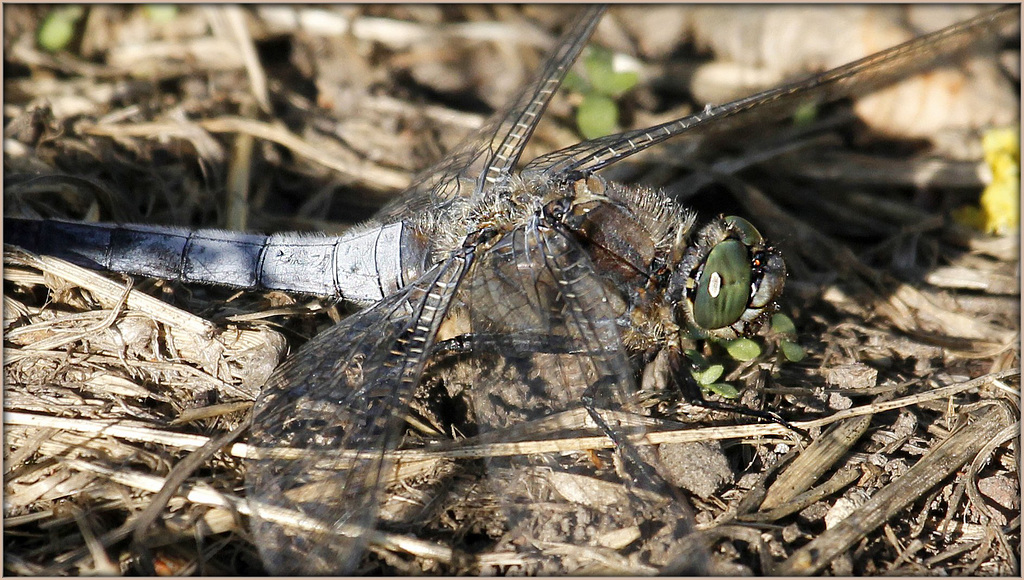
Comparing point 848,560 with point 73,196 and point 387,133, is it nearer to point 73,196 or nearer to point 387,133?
point 387,133

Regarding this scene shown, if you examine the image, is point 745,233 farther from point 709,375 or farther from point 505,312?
point 505,312

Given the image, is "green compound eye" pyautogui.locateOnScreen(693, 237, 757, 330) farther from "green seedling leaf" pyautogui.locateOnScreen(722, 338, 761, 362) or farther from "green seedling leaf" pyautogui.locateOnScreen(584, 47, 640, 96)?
"green seedling leaf" pyautogui.locateOnScreen(584, 47, 640, 96)

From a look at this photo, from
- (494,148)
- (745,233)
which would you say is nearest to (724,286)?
(745,233)

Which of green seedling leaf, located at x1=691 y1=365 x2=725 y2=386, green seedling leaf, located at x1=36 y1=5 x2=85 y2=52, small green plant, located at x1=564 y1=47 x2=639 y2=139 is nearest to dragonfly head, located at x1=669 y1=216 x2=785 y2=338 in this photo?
green seedling leaf, located at x1=691 y1=365 x2=725 y2=386

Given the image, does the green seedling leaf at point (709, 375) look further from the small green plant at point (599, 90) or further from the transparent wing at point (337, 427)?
the small green plant at point (599, 90)

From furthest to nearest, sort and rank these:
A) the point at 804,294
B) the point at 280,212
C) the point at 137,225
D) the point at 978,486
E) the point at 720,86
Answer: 1. the point at 720,86
2. the point at 280,212
3. the point at 804,294
4. the point at 137,225
5. the point at 978,486

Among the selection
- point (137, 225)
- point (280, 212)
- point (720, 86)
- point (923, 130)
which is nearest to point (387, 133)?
point (280, 212)
